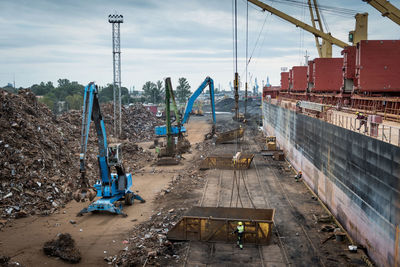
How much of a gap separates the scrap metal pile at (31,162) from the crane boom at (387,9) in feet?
77.8

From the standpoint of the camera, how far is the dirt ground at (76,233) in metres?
14.0

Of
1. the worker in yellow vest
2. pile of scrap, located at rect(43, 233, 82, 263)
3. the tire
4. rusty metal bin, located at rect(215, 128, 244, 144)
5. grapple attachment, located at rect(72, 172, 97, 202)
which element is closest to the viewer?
pile of scrap, located at rect(43, 233, 82, 263)

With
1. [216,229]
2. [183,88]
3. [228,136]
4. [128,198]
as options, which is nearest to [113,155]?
[128,198]

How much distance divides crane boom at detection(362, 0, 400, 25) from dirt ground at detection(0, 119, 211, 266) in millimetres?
21222

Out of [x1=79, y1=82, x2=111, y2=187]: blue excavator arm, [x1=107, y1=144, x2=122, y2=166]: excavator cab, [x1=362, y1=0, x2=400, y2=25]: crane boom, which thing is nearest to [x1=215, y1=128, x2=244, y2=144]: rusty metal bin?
[x1=362, y1=0, x2=400, y2=25]: crane boom

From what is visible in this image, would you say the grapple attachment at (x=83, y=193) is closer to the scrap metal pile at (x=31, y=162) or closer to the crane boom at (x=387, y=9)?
the scrap metal pile at (x=31, y=162)

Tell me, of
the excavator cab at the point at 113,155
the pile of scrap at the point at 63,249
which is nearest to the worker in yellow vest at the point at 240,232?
the pile of scrap at the point at 63,249

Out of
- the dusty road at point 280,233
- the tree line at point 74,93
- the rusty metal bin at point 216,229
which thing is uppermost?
the tree line at point 74,93

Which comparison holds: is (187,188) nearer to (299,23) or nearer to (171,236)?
(171,236)

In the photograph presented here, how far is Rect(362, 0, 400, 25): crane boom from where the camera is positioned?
23031 millimetres

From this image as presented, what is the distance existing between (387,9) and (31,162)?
27.2 metres

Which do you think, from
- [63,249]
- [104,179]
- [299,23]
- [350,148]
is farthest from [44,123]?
[299,23]

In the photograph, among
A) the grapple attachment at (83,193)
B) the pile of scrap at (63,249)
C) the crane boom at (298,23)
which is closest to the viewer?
the pile of scrap at (63,249)

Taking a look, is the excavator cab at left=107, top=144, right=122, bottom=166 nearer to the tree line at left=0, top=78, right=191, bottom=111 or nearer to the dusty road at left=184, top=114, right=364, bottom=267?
the dusty road at left=184, top=114, right=364, bottom=267
